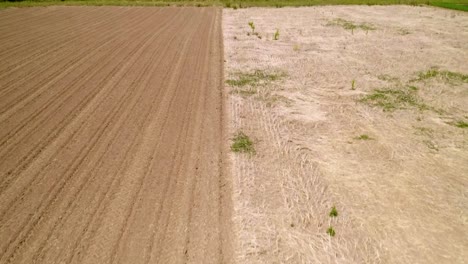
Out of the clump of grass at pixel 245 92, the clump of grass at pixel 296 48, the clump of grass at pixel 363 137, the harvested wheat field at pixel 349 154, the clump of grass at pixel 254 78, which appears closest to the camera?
the harvested wheat field at pixel 349 154

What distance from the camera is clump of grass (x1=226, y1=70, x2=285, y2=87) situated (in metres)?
10.8

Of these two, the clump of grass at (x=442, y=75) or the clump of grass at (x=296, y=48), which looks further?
the clump of grass at (x=296, y=48)

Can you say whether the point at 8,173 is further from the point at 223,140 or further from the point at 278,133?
the point at 278,133

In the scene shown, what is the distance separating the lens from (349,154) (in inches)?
275

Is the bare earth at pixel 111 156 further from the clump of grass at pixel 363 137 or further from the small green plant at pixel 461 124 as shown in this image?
the small green plant at pixel 461 124

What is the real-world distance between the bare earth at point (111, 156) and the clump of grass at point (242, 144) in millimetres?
351

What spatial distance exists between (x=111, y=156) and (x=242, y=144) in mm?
2700

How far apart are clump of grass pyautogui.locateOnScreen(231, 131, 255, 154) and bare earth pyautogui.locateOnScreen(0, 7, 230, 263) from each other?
35cm

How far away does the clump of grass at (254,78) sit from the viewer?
35.4 feet

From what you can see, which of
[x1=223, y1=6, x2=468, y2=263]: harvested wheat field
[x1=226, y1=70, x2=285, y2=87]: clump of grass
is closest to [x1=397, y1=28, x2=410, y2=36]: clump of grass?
[x1=223, y1=6, x2=468, y2=263]: harvested wheat field

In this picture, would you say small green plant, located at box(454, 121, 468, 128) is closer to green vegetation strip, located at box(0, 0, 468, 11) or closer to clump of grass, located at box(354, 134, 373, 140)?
clump of grass, located at box(354, 134, 373, 140)

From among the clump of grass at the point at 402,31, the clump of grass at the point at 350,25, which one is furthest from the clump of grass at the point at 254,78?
the clump of grass at the point at 402,31

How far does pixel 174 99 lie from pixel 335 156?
4.65 meters

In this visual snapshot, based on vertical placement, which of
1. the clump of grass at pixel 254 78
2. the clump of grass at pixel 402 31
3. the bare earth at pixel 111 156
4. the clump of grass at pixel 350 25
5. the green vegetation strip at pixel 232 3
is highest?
the green vegetation strip at pixel 232 3
